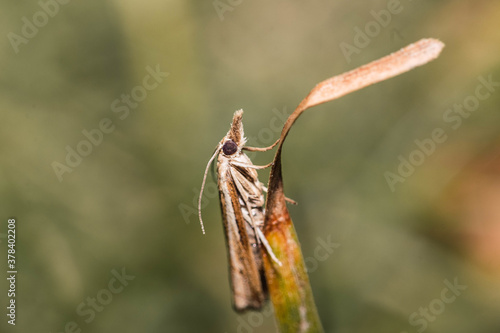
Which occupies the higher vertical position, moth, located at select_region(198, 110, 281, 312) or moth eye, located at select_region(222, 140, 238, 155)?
moth eye, located at select_region(222, 140, 238, 155)

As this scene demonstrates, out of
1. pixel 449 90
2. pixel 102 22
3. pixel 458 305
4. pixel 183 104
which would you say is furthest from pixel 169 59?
pixel 458 305

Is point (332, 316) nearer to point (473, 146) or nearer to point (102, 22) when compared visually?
point (473, 146)

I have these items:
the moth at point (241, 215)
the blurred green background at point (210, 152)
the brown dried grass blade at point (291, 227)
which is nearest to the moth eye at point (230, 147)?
the moth at point (241, 215)

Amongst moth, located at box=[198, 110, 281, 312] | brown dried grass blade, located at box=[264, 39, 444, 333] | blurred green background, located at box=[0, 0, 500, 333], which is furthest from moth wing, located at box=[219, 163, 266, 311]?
blurred green background, located at box=[0, 0, 500, 333]

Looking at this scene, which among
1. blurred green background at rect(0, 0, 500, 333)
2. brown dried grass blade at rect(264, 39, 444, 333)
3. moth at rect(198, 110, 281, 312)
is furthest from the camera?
blurred green background at rect(0, 0, 500, 333)

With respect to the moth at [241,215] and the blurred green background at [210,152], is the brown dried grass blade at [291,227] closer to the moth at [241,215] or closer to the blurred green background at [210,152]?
the moth at [241,215]

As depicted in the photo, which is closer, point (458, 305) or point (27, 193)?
point (458, 305)

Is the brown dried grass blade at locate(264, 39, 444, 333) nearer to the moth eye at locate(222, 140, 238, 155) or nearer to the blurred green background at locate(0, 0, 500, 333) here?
the moth eye at locate(222, 140, 238, 155)
